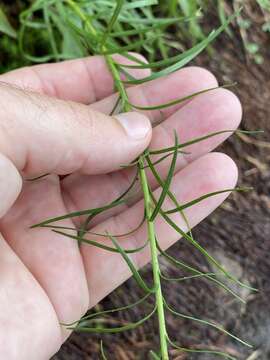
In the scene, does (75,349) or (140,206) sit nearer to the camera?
(140,206)

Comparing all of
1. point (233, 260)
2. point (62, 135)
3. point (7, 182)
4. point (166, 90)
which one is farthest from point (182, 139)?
point (233, 260)

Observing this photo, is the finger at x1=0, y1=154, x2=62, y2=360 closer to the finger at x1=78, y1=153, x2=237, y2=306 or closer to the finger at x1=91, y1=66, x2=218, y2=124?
the finger at x1=78, y1=153, x2=237, y2=306

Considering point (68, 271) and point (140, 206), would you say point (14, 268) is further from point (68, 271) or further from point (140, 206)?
point (140, 206)

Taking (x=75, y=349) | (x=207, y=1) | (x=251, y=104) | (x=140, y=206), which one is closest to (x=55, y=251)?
(x=140, y=206)

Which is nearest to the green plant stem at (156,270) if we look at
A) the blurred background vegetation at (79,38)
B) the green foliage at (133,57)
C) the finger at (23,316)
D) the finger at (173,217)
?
the green foliage at (133,57)

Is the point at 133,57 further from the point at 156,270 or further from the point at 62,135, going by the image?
the point at 156,270

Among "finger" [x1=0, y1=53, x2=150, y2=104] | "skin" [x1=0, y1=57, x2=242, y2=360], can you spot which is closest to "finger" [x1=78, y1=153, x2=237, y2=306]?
"skin" [x1=0, y1=57, x2=242, y2=360]
